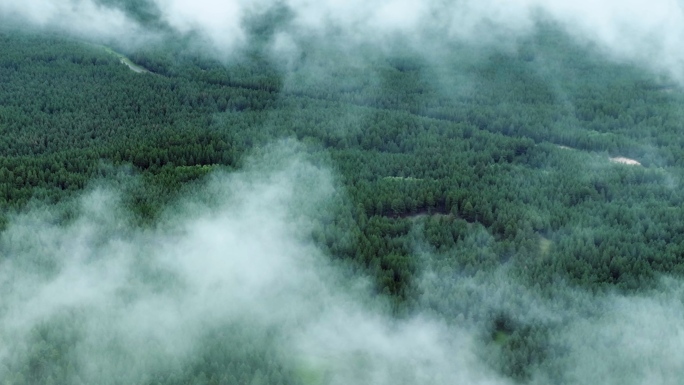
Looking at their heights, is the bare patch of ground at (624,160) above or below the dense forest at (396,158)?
above

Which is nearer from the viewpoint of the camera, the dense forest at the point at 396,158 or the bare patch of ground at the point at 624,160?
the dense forest at the point at 396,158

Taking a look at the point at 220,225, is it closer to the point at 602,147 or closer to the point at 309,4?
the point at 602,147

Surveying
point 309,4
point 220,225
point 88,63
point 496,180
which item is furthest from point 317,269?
point 309,4

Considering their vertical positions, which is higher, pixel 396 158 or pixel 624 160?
pixel 624 160

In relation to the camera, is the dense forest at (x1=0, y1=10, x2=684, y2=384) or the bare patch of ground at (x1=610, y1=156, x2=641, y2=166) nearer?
the dense forest at (x1=0, y1=10, x2=684, y2=384)

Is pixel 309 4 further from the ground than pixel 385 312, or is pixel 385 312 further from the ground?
pixel 309 4

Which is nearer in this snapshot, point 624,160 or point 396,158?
point 396,158

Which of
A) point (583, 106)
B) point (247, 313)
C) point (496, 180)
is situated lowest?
point (247, 313)

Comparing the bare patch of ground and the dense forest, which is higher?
the bare patch of ground
